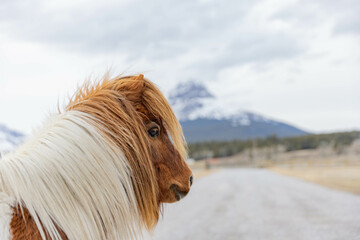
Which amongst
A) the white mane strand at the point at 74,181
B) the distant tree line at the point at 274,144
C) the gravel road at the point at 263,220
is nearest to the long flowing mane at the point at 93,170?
the white mane strand at the point at 74,181

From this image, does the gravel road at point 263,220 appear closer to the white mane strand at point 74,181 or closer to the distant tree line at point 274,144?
the white mane strand at point 74,181

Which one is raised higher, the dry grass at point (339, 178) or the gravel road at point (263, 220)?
the gravel road at point (263, 220)

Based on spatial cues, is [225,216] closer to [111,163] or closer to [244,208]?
[244,208]

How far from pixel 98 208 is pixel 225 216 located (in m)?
8.08


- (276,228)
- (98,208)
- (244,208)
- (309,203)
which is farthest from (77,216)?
(309,203)

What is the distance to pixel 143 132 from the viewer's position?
2029mm

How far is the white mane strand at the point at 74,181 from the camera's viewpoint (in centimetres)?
170

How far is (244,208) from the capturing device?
11.0 m

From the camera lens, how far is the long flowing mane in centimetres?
171


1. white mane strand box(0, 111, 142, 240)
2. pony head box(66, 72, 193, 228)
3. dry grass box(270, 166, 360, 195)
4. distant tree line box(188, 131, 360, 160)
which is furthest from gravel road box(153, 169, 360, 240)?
distant tree line box(188, 131, 360, 160)

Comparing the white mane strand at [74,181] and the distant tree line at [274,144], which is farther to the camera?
the distant tree line at [274,144]

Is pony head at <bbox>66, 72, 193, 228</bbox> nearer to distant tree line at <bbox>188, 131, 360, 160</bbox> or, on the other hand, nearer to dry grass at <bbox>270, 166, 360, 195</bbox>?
dry grass at <bbox>270, 166, 360, 195</bbox>

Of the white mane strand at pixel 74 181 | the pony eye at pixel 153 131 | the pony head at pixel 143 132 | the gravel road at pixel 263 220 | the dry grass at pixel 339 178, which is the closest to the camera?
the white mane strand at pixel 74 181

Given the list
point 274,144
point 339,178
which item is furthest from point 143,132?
point 274,144
